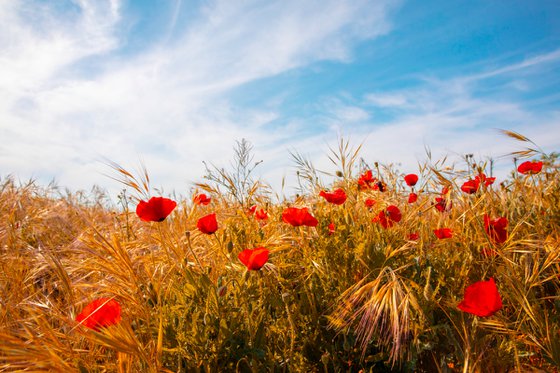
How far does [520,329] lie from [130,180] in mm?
1825

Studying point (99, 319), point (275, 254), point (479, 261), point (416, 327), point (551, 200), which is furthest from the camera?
point (551, 200)

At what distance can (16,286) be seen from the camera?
2.15 meters

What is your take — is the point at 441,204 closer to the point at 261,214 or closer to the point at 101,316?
the point at 261,214

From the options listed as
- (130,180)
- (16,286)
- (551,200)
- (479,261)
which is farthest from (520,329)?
(16,286)

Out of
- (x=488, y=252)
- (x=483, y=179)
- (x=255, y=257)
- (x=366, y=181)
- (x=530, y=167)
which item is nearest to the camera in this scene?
(x=255, y=257)

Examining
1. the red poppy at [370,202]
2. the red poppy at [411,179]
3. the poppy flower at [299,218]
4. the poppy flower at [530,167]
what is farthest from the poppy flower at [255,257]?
the poppy flower at [530,167]

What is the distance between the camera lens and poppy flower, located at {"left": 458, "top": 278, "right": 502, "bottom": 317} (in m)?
1.40

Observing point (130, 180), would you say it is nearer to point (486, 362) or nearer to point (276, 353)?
point (276, 353)

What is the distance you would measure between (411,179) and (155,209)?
72.8 inches

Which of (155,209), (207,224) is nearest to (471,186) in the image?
(207,224)

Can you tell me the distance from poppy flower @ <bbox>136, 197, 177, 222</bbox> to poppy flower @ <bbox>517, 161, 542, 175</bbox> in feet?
7.80

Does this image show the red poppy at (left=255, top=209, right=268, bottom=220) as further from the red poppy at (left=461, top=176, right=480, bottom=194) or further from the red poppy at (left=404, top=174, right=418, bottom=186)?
the red poppy at (left=461, top=176, right=480, bottom=194)

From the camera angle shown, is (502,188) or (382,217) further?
(502,188)

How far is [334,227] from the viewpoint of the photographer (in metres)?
2.12
